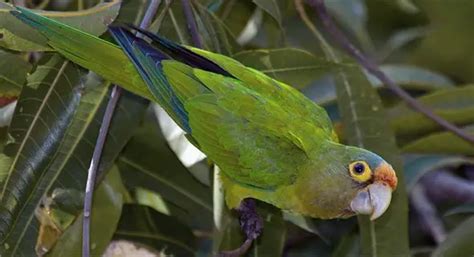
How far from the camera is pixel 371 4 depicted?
2791 millimetres

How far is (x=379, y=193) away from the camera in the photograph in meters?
1.67

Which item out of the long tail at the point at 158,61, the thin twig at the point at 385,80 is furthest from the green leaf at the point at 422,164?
the long tail at the point at 158,61

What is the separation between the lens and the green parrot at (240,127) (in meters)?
1.69

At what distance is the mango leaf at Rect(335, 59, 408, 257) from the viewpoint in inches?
77.0

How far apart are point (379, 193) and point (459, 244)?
12.5 inches

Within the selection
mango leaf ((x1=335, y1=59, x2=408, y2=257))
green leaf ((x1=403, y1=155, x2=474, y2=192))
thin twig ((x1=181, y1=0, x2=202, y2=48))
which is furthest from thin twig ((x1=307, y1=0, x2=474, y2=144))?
thin twig ((x1=181, y1=0, x2=202, y2=48))

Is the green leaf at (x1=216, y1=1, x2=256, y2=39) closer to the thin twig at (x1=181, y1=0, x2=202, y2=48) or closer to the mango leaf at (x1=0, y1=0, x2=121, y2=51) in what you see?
the thin twig at (x1=181, y1=0, x2=202, y2=48)

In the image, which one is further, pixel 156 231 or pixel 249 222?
pixel 156 231

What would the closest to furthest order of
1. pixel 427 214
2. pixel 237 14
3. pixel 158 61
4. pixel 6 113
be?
1. pixel 158 61
2. pixel 6 113
3. pixel 237 14
4. pixel 427 214

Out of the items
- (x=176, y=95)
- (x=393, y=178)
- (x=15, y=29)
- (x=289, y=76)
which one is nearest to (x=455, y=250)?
(x=393, y=178)

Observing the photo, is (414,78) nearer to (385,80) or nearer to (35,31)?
(385,80)

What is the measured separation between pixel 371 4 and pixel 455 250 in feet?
3.53

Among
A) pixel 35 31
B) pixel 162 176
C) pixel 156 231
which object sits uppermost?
pixel 35 31

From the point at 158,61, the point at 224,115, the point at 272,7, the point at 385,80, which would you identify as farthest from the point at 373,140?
the point at 158,61
